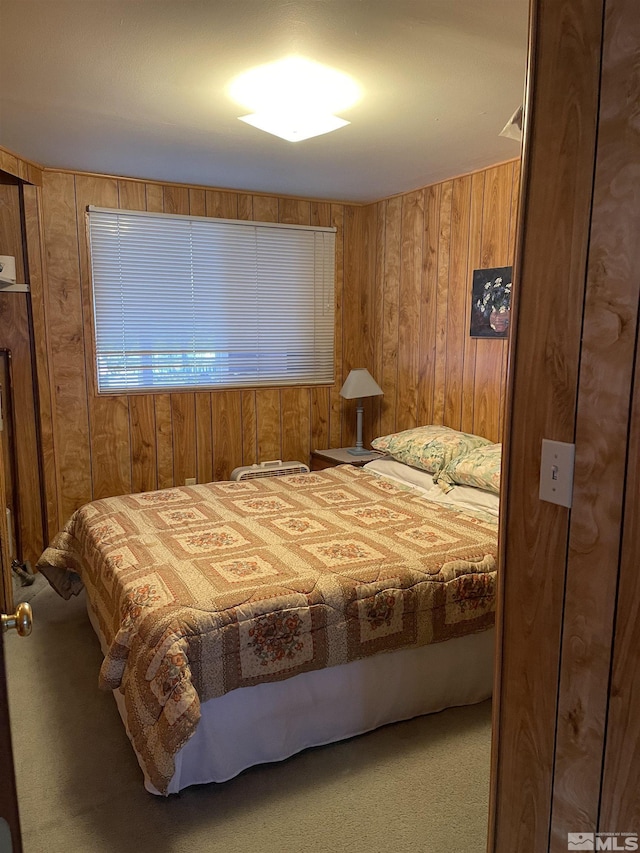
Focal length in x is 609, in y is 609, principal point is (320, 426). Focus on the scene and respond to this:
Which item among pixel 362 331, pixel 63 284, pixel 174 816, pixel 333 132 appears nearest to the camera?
pixel 174 816

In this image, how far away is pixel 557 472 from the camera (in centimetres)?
108

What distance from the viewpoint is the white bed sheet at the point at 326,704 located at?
1.99 metres

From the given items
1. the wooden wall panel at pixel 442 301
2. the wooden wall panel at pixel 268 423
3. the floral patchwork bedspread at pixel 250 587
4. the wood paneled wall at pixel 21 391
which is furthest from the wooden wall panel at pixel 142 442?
the wooden wall panel at pixel 442 301

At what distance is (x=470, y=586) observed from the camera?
7.75ft

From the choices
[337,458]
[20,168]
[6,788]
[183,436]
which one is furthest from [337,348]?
[6,788]

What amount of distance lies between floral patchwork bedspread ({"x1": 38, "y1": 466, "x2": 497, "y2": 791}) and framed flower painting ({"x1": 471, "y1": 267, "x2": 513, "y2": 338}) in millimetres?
1136

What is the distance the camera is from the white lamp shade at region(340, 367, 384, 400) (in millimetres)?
4277

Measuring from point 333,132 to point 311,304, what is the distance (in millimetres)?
1763

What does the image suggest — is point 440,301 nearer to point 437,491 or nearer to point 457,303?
point 457,303

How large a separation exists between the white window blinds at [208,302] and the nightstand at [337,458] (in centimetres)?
55

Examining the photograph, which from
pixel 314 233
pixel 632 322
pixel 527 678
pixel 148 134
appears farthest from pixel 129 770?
pixel 314 233

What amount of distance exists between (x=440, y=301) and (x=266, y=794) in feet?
9.72

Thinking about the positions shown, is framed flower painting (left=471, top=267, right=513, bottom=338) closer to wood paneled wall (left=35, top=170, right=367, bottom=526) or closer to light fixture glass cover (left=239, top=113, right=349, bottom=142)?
wood paneled wall (left=35, top=170, right=367, bottom=526)

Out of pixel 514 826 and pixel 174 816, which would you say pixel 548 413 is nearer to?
pixel 514 826
